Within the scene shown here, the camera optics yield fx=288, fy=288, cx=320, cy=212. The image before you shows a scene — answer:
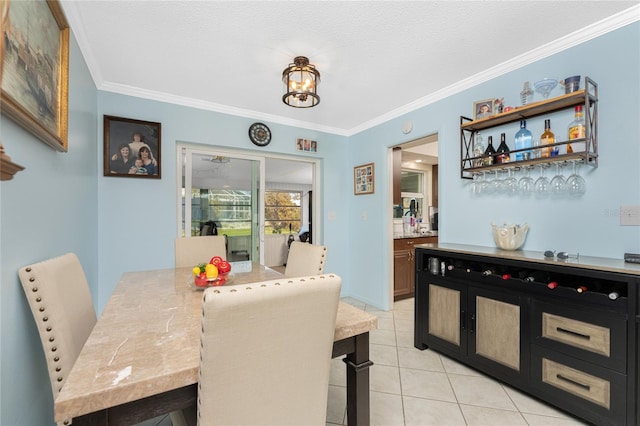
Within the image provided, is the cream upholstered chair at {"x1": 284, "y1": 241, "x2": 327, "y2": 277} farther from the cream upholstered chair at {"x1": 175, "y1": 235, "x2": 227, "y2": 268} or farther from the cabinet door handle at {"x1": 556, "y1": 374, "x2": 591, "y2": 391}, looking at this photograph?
the cabinet door handle at {"x1": 556, "y1": 374, "x2": 591, "y2": 391}

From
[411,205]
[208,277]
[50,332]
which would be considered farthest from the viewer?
[411,205]

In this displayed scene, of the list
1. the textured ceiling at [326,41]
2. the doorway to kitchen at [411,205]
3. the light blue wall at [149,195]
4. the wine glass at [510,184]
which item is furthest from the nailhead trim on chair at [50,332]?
the doorway to kitchen at [411,205]

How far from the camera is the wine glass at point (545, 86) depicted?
6.51ft

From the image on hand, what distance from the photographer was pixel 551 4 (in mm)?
1704

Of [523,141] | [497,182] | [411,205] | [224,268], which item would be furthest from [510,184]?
[411,205]

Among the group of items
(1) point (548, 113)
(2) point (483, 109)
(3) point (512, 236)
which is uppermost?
(2) point (483, 109)

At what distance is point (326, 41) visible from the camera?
2.03m

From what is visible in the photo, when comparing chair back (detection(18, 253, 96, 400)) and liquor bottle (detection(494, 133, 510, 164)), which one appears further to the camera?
liquor bottle (detection(494, 133, 510, 164))

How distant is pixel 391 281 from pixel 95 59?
3.63 meters

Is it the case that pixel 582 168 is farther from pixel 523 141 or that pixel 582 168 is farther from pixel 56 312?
pixel 56 312

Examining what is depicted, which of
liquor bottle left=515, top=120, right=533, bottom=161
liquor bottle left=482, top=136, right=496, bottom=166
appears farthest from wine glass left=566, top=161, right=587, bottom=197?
liquor bottle left=482, top=136, right=496, bottom=166

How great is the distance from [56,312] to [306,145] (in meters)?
3.16

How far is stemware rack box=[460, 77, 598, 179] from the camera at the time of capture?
181 cm

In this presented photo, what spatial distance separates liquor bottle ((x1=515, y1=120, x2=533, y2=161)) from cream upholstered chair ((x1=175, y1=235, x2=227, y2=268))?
253 cm
